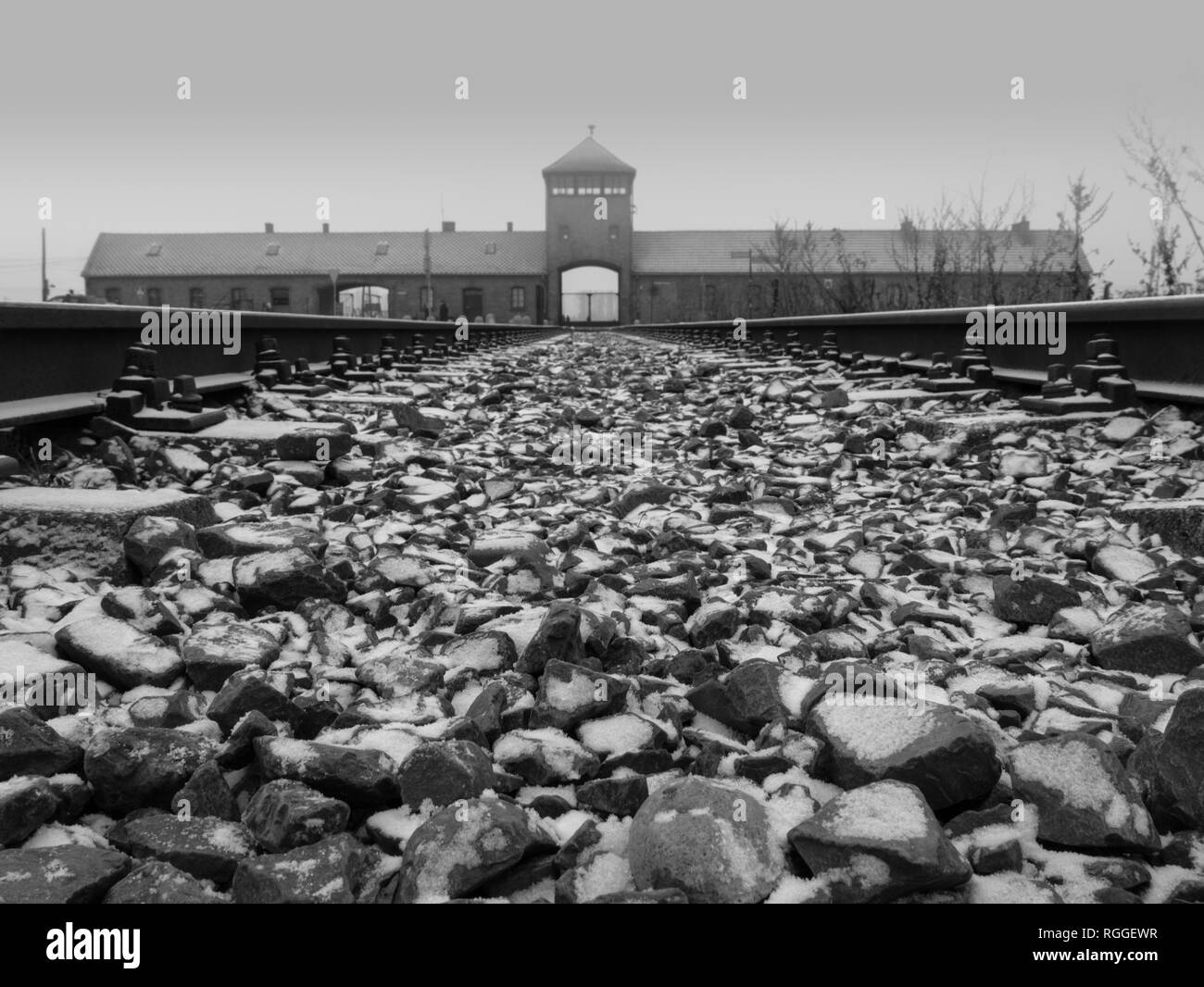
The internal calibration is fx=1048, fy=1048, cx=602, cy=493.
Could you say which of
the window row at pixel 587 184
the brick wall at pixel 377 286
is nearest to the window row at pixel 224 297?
the brick wall at pixel 377 286

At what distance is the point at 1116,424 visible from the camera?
16.2 ft

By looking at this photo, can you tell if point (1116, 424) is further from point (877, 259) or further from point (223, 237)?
point (223, 237)

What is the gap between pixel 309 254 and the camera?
67.3 m

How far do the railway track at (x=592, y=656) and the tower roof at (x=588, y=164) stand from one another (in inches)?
2543

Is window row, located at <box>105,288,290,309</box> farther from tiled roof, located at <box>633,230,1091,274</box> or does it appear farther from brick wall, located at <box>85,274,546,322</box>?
tiled roof, located at <box>633,230,1091,274</box>

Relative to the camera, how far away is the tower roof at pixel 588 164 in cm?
6681

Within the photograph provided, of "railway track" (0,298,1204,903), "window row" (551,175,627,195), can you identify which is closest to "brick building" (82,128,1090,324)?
"window row" (551,175,627,195)

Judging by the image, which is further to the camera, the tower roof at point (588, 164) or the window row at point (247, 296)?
the tower roof at point (588, 164)

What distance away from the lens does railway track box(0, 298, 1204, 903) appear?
5.00 ft

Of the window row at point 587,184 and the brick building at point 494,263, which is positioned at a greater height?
the window row at point 587,184

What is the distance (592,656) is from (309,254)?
6941 centimetres

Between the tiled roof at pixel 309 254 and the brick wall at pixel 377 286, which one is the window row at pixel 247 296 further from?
the tiled roof at pixel 309 254

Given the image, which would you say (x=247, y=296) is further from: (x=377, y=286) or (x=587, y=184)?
(x=587, y=184)

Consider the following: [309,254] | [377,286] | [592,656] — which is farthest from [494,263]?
[592,656]
